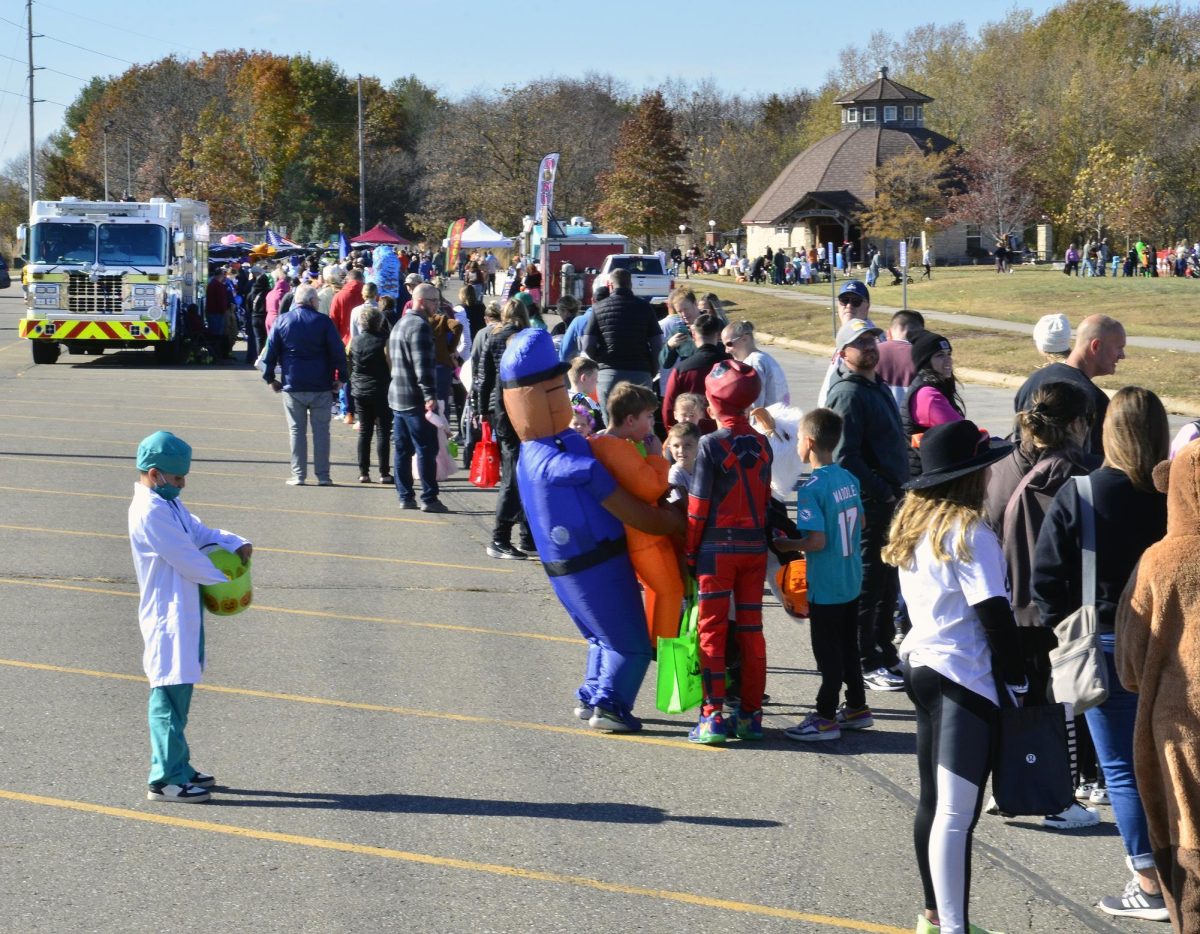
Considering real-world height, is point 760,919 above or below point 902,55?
below

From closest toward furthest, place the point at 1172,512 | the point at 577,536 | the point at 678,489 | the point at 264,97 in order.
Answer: the point at 1172,512 → the point at 577,536 → the point at 678,489 → the point at 264,97

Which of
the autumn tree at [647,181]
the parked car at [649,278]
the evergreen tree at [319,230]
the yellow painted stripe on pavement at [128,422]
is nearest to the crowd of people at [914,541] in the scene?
the yellow painted stripe on pavement at [128,422]

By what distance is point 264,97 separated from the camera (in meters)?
108

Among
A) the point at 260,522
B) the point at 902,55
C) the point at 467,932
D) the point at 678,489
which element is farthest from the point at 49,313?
the point at 902,55

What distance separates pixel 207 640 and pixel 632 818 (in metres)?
3.85

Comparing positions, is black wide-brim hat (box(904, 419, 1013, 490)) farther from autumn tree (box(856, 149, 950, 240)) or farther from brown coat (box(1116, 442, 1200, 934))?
autumn tree (box(856, 149, 950, 240))

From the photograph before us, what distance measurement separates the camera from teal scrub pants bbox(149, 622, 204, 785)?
6.27 m

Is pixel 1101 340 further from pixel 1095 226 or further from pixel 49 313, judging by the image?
pixel 1095 226

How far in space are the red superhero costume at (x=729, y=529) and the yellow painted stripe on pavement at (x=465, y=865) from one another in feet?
5.43

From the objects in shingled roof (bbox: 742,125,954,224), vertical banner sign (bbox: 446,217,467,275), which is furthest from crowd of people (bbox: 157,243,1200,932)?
shingled roof (bbox: 742,125,954,224)

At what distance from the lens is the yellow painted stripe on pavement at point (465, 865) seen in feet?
17.1

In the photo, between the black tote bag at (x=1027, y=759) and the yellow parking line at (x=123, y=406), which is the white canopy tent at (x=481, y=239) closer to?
the yellow parking line at (x=123, y=406)

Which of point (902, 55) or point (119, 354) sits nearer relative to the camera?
point (119, 354)

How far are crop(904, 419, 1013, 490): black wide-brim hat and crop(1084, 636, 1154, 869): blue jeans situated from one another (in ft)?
3.06
